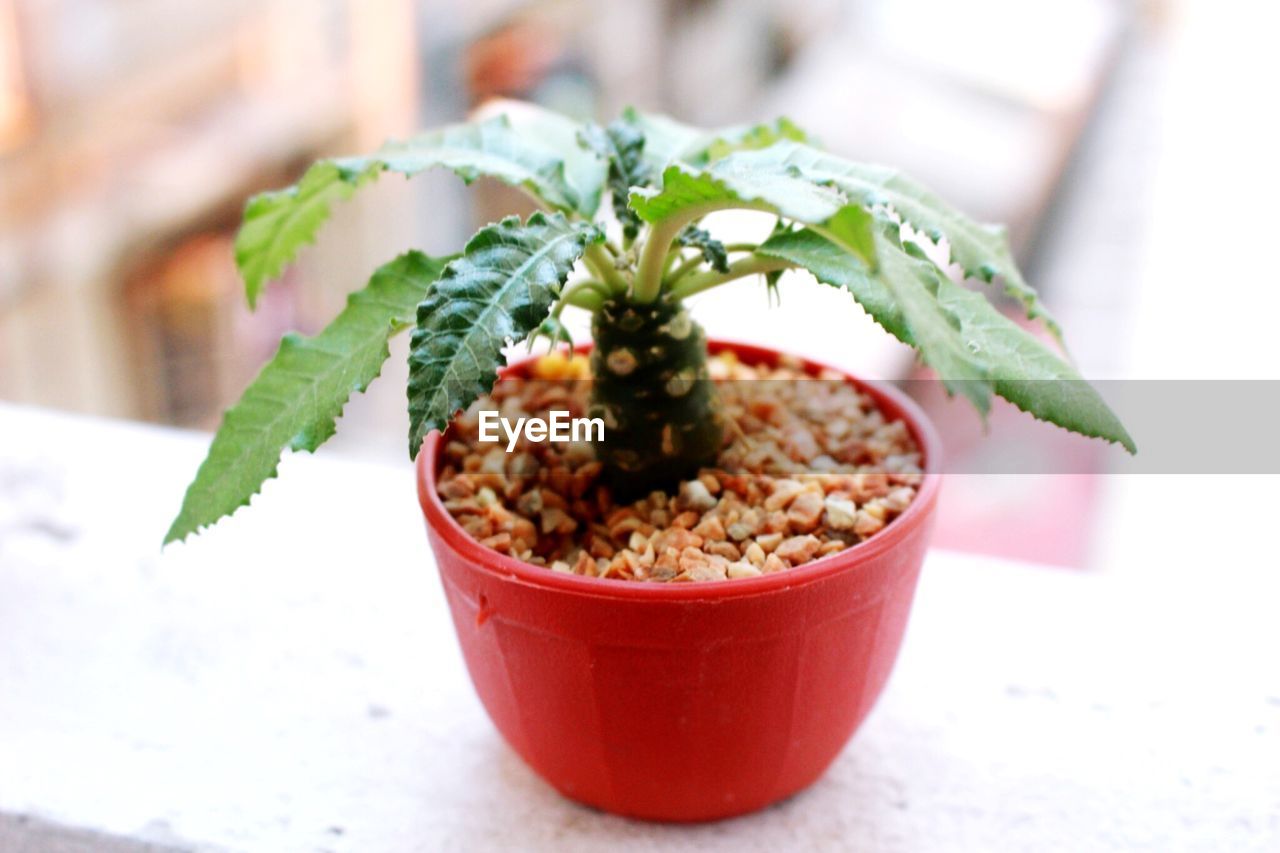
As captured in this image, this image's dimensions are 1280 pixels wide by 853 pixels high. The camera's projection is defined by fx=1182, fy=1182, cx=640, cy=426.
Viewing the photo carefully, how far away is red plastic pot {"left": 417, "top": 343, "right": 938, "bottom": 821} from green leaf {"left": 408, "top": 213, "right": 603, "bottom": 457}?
143 millimetres

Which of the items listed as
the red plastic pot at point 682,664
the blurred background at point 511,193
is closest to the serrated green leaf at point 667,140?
the red plastic pot at point 682,664

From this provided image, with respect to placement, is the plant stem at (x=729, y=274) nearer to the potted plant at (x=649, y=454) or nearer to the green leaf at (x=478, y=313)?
the potted plant at (x=649, y=454)

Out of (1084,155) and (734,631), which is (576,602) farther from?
(1084,155)

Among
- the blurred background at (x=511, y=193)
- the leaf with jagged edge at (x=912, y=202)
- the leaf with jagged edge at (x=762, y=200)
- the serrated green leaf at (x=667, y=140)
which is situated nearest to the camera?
the leaf with jagged edge at (x=762, y=200)

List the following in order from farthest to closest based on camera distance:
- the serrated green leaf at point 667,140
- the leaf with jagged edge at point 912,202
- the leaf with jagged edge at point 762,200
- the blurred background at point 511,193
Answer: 1. the blurred background at point 511,193
2. the serrated green leaf at point 667,140
3. the leaf with jagged edge at point 912,202
4. the leaf with jagged edge at point 762,200

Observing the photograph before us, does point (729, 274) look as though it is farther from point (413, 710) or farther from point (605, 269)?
point (413, 710)

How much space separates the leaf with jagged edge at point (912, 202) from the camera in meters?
0.54

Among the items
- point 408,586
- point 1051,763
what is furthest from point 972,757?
point 408,586

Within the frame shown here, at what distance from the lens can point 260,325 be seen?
2.05 metres

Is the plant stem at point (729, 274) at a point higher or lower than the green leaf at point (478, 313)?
lower

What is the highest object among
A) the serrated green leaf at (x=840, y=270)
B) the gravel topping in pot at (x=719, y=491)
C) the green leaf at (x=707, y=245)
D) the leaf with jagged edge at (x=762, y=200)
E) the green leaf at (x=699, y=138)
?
the leaf with jagged edge at (x=762, y=200)

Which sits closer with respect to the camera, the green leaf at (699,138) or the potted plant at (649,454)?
the potted plant at (649,454)

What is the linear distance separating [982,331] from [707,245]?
0.13m

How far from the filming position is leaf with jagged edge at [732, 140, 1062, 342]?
541mm
